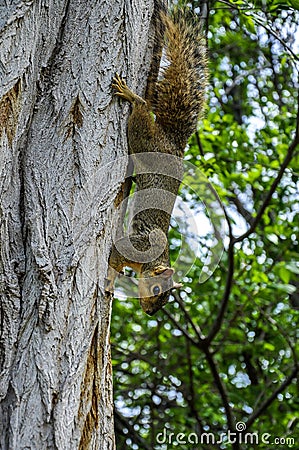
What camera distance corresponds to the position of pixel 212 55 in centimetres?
378

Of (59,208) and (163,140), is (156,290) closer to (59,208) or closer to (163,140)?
(163,140)

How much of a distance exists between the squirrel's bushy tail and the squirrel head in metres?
0.41

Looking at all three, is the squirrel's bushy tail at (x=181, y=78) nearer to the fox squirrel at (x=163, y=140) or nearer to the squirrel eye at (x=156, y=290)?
the fox squirrel at (x=163, y=140)

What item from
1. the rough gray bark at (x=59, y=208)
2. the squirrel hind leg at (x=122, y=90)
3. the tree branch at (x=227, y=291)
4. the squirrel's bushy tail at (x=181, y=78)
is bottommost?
the rough gray bark at (x=59, y=208)

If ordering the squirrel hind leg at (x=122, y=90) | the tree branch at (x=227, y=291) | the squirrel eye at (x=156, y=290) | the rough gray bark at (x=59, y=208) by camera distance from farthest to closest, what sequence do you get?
the tree branch at (x=227, y=291)
the squirrel eye at (x=156, y=290)
the squirrel hind leg at (x=122, y=90)
the rough gray bark at (x=59, y=208)

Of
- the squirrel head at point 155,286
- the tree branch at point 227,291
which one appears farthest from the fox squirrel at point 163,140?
the tree branch at point 227,291

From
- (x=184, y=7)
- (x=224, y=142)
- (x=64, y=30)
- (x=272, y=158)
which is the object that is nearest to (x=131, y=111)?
(x=64, y=30)

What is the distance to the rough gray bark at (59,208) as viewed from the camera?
1.15 meters

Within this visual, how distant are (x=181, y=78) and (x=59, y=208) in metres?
0.80

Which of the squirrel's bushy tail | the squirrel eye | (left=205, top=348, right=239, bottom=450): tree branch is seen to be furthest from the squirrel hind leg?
(left=205, top=348, right=239, bottom=450): tree branch

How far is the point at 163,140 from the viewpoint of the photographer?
6.40ft

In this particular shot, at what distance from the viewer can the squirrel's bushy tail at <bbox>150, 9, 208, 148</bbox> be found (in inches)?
72.8

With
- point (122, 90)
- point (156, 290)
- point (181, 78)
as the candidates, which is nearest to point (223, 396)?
point (156, 290)

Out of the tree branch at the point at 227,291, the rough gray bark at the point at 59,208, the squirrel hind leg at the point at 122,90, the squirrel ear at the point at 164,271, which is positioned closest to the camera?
the rough gray bark at the point at 59,208
